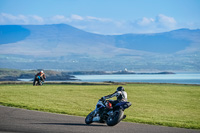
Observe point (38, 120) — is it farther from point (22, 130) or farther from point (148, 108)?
point (148, 108)

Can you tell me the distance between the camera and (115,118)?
59.3 feet

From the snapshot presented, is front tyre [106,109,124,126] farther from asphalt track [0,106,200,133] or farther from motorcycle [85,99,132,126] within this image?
asphalt track [0,106,200,133]

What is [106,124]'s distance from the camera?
19.4 meters

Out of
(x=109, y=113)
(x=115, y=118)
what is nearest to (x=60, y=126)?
(x=109, y=113)

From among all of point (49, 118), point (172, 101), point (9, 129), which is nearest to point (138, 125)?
point (49, 118)

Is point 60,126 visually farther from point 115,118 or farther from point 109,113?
point 115,118

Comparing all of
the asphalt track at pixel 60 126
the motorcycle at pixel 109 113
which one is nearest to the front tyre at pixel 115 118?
the motorcycle at pixel 109 113

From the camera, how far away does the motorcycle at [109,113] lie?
1802 centimetres

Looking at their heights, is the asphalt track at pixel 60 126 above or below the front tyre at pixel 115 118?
below

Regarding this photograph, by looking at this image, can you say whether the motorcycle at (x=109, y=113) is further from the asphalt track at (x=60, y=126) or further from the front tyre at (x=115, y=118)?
the asphalt track at (x=60, y=126)

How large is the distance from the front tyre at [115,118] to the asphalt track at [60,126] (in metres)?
0.24

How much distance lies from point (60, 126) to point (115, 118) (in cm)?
248

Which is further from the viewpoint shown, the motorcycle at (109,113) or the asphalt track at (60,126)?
the motorcycle at (109,113)

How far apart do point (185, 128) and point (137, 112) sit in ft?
29.7
